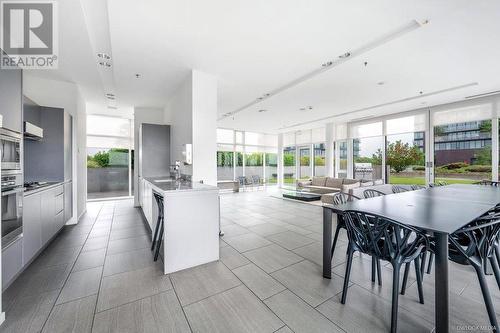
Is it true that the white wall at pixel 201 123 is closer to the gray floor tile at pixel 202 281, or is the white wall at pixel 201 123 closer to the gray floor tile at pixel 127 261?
the gray floor tile at pixel 127 261

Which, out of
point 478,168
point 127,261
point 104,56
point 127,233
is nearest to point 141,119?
point 104,56

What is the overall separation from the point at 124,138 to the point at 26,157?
411cm

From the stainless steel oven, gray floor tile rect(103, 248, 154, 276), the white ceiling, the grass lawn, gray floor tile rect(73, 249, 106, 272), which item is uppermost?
the white ceiling

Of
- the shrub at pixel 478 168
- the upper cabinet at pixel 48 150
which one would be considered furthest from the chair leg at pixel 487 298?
the shrub at pixel 478 168

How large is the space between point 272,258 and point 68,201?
4.23 meters

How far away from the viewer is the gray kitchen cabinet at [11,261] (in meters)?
1.90

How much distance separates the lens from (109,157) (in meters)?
7.31

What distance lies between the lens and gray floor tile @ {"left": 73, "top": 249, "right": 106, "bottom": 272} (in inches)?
98.3

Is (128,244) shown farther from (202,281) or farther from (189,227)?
(202,281)

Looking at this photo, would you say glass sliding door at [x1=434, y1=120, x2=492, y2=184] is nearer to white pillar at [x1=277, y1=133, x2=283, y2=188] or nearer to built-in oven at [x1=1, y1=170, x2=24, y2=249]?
white pillar at [x1=277, y1=133, x2=283, y2=188]

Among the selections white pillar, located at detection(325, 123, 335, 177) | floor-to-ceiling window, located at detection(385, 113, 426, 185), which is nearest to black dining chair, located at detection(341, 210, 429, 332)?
floor-to-ceiling window, located at detection(385, 113, 426, 185)

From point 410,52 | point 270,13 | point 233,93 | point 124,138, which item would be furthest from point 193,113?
point 124,138

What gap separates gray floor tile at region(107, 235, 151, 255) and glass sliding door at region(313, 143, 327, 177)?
8063mm

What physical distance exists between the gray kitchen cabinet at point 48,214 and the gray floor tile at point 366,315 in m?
3.76
